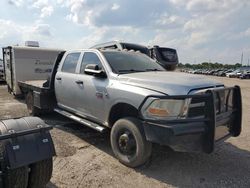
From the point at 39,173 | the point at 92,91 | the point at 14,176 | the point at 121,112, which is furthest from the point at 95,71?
the point at 14,176

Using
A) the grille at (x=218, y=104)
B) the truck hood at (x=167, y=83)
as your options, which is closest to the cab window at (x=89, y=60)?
the truck hood at (x=167, y=83)

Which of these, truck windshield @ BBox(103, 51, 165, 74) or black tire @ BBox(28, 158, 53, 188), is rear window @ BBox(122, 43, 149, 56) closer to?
truck windshield @ BBox(103, 51, 165, 74)

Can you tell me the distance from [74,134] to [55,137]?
444 mm

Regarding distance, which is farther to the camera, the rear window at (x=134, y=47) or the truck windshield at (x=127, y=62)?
the rear window at (x=134, y=47)

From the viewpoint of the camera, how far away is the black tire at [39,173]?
128 inches

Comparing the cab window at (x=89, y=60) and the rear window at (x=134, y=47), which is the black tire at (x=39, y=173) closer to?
the cab window at (x=89, y=60)

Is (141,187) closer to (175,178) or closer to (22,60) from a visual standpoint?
(175,178)

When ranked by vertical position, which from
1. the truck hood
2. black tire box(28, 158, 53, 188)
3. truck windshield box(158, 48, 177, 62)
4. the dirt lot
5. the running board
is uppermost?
truck windshield box(158, 48, 177, 62)

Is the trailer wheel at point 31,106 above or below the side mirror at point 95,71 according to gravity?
below

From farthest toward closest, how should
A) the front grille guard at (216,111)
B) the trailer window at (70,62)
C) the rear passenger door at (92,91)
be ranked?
the trailer window at (70,62), the rear passenger door at (92,91), the front grille guard at (216,111)

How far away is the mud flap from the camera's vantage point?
2.92 metres

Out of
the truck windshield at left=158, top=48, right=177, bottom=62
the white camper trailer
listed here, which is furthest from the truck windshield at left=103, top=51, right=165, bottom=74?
the truck windshield at left=158, top=48, right=177, bottom=62

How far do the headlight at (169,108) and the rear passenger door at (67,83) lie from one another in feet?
7.72

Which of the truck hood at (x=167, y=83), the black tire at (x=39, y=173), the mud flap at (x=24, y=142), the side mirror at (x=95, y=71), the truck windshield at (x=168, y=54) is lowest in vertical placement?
the black tire at (x=39, y=173)
